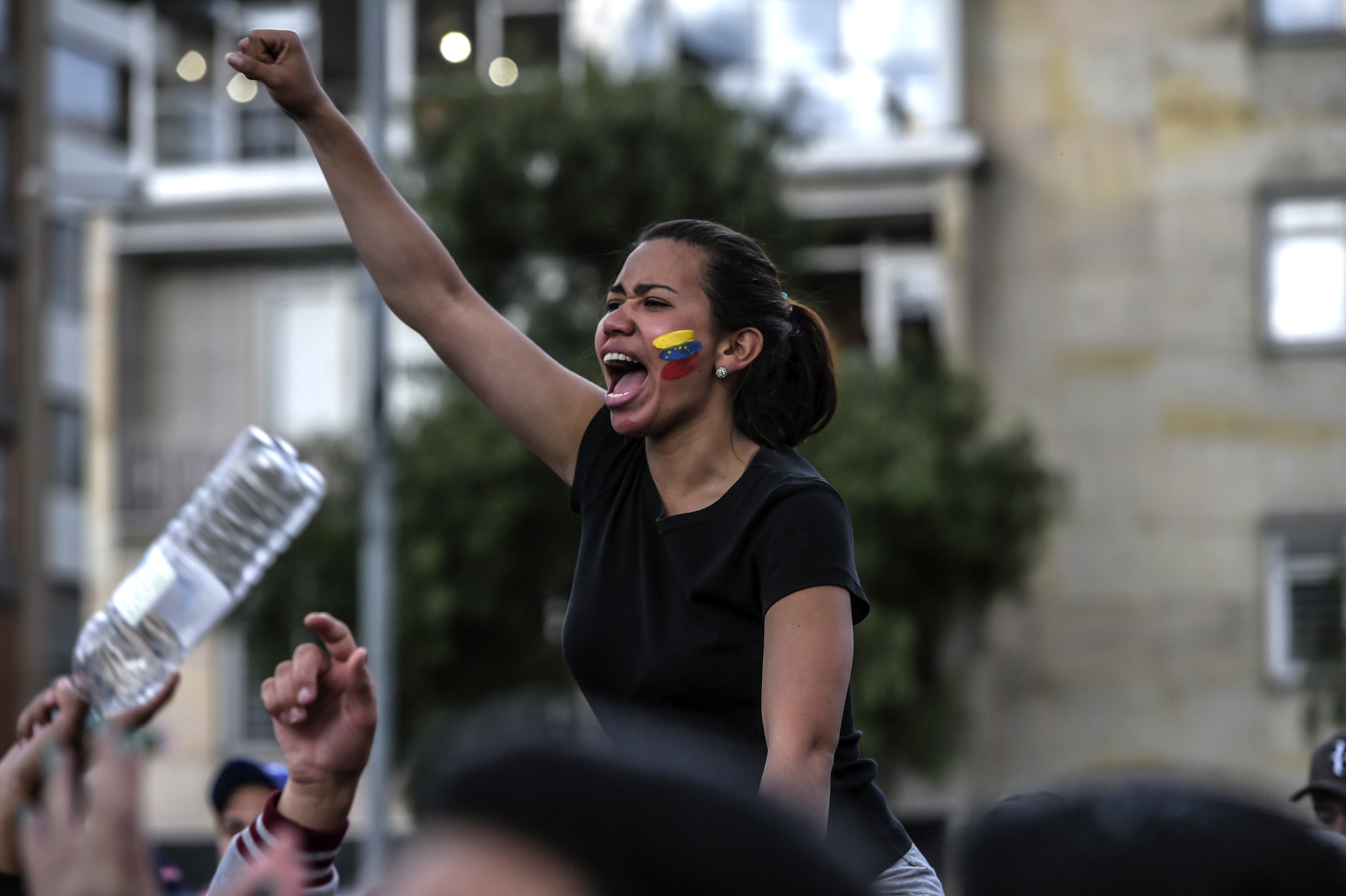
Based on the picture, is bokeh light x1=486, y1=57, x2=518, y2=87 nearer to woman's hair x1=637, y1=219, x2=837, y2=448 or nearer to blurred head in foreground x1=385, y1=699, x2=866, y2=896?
woman's hair x1=637, y1=219, x2=837, y2=448

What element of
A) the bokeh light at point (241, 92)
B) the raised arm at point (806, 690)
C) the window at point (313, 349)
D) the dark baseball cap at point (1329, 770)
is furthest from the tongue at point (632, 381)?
the bokeh light at point (241, 92)

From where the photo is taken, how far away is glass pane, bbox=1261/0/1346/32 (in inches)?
847

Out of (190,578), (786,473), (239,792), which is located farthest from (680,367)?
(239,792)

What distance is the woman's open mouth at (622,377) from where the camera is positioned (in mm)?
3115

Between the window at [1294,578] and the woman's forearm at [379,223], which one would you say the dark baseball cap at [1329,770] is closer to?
the woman's forearm at [379,223]

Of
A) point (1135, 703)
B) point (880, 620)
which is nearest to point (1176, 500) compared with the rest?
point (1135, 703)

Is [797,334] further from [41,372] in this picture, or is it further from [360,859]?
[41,372]

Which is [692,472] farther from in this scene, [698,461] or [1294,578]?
[1294,578]

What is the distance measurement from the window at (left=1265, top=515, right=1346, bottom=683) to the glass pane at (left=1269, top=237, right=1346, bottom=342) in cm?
209

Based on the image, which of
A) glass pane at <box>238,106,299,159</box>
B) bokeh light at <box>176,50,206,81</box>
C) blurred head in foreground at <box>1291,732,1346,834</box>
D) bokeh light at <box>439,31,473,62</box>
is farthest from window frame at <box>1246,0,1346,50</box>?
blurred head in foreground at <box>1291,732,1346,834</box>

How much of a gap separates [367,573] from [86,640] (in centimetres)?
1143

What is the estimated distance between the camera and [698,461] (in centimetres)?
310

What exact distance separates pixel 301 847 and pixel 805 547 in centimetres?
84

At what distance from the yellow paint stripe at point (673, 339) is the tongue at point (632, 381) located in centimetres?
5
